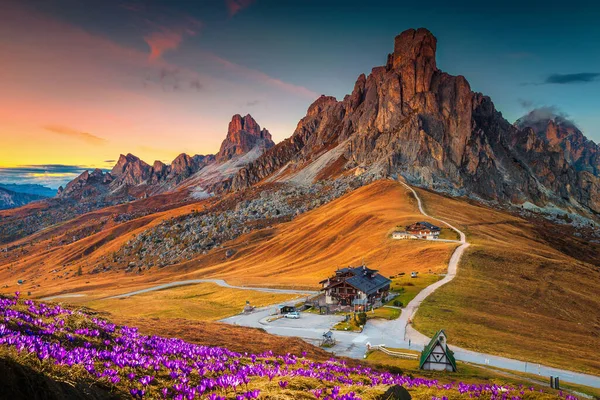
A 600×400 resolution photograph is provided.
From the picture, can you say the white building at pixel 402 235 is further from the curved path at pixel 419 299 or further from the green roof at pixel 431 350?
→ the green roof at pixel 431 350

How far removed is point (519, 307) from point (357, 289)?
95.6ft

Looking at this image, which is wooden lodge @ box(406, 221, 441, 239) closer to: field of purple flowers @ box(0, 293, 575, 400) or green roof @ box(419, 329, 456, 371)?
green roof @ box(419, 329, 456, 371)

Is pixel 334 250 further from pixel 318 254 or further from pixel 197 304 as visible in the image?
pixel 197 304

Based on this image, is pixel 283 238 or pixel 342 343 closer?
pixel 342 343

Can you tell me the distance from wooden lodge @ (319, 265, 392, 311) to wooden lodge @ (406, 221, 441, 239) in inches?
1876

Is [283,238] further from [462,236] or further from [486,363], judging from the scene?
[486,363]

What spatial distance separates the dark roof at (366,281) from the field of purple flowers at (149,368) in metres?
56.7

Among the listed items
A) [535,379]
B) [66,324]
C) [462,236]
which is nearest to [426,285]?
[535,379]

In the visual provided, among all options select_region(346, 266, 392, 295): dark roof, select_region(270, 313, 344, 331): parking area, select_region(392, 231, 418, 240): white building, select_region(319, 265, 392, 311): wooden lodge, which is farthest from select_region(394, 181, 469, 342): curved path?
select_region(392, 231, 418, 240): white building

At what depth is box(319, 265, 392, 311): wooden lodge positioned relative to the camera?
75.1 metres

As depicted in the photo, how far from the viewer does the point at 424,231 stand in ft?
414

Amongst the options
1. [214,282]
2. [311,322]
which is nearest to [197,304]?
[214,282]

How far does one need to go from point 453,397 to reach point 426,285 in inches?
2692

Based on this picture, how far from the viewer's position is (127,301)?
110 m
